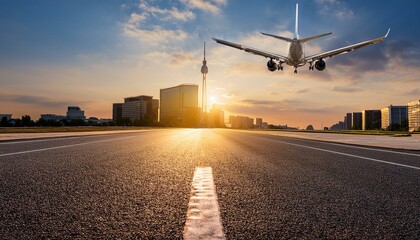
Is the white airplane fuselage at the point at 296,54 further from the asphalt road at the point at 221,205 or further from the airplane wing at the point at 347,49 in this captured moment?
the asphalt road at the point at 221,205

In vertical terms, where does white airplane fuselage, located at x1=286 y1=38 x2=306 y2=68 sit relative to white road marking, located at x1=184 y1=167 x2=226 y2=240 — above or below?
above

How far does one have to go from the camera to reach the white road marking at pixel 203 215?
2.11 metres

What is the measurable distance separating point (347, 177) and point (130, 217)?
374 cm

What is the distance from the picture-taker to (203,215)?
262cm

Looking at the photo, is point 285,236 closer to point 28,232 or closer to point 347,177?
point 28,232

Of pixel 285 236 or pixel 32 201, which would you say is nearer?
pixel 285 236

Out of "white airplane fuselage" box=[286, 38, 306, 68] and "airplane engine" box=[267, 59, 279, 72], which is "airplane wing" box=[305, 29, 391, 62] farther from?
"airplane engine" box=[267, 59, 279, 72]

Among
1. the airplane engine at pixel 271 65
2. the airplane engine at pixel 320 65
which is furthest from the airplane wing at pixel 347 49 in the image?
the airplane engine at pixel 271 65

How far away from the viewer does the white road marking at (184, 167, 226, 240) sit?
83.2 inches

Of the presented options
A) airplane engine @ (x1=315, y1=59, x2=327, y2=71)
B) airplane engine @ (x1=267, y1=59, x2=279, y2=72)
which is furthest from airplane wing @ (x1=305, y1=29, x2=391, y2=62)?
airplane engine @ (x1=267, y1=59, x2=279, y2=72)

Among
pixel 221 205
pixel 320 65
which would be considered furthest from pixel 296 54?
pixel 221 205

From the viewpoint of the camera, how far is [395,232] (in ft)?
7.45

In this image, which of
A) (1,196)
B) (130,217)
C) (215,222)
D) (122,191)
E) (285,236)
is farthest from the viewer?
(122,191)

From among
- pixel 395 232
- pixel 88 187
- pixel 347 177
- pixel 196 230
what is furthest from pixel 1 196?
pixel 347 177
